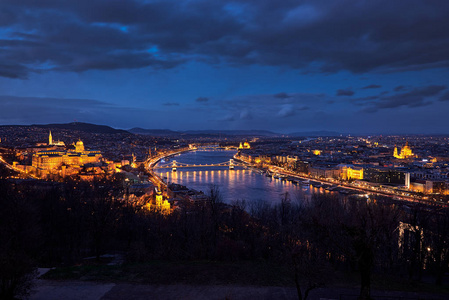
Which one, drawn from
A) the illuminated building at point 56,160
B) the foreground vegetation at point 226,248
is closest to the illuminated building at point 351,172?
the foreground vegetation at point 226,248

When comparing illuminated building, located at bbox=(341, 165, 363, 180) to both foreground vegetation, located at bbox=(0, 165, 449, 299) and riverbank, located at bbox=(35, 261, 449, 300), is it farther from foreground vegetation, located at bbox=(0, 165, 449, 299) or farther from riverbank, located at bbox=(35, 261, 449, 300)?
riverbank, located at bbox=(35, 261, 449, 300)

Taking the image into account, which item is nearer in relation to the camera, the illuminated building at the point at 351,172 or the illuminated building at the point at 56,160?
the illuminated building at the point at 56,160

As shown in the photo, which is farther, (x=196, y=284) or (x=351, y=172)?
(x=351, y=172)

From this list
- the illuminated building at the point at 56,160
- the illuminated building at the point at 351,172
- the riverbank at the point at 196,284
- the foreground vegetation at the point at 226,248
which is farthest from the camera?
the illuminated building at the point at 351,172

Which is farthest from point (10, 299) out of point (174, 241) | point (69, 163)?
point (69, 163)

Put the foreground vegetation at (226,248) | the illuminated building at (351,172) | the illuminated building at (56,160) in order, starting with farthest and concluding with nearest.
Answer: the illuminated building at (351,172), the illuminated building at (56,160), the foreground vegetation at (226,248)

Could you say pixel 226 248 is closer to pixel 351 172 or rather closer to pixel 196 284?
pixel 196 284

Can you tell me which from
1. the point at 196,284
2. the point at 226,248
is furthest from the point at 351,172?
the point at 196,284

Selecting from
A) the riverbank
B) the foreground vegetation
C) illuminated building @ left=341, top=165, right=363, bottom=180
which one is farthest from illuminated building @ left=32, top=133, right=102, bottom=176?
the riverbank

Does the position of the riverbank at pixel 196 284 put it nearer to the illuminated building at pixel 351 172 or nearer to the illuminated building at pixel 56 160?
the illuminated building at pixel 56 160

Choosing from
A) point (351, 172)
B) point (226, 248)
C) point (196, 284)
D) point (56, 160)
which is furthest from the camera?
point (56, 160)

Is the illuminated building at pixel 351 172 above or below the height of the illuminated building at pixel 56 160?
below
